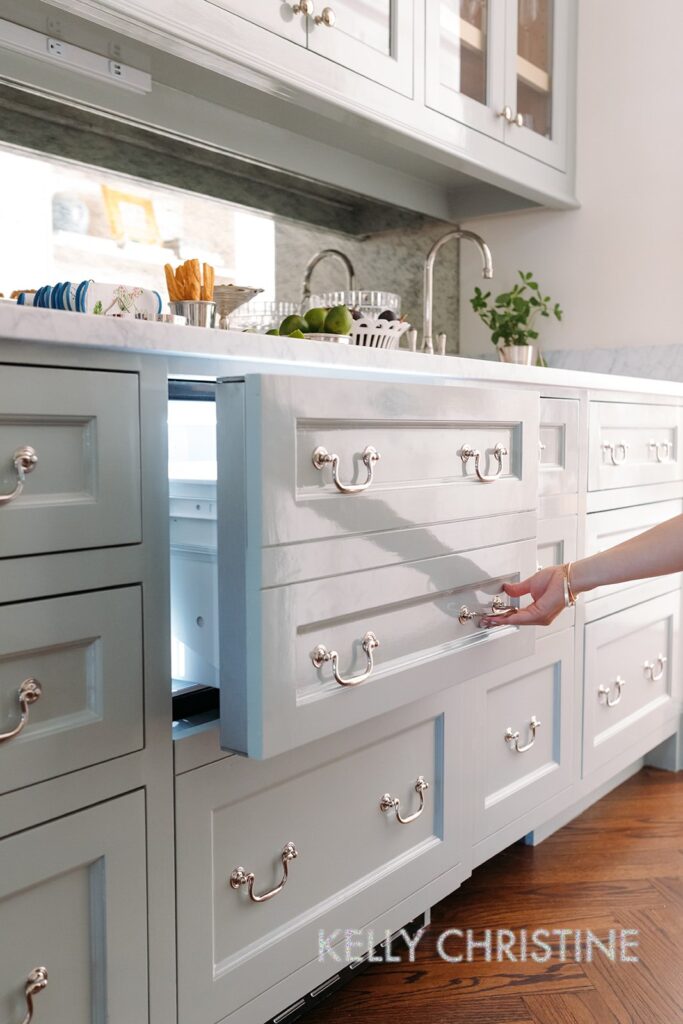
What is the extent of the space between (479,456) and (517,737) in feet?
2.19

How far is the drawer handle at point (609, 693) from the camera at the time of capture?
196 cm

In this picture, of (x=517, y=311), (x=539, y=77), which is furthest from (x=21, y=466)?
(x=539, y=77)

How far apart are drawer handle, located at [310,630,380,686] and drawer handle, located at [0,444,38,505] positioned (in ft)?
1.05

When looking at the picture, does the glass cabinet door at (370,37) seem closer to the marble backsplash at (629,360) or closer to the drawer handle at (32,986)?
the marble backsplash at (629,360)

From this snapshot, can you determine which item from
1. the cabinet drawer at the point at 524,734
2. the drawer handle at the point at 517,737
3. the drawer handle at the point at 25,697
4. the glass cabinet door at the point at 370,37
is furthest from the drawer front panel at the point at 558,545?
the drawer handle at the point at 25,697

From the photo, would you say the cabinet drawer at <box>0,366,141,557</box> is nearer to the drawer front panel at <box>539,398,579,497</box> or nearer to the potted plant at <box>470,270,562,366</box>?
the drawer front panel at <box>539,398,579,497</box>

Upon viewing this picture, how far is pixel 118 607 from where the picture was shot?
0.96 m

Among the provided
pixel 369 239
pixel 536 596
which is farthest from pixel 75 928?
pixel 369 239

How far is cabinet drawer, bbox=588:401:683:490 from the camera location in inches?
73.6

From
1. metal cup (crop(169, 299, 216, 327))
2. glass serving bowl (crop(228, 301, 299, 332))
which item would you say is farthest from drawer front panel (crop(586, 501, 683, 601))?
metal cup (crop(169, 299, 216, 327))

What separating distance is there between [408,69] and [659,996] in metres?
1.69

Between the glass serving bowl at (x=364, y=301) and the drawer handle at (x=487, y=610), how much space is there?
80 cm

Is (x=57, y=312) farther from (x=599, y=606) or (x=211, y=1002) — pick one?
(x=599, y=606)

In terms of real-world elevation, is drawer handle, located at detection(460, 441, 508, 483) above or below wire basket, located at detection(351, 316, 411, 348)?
below
